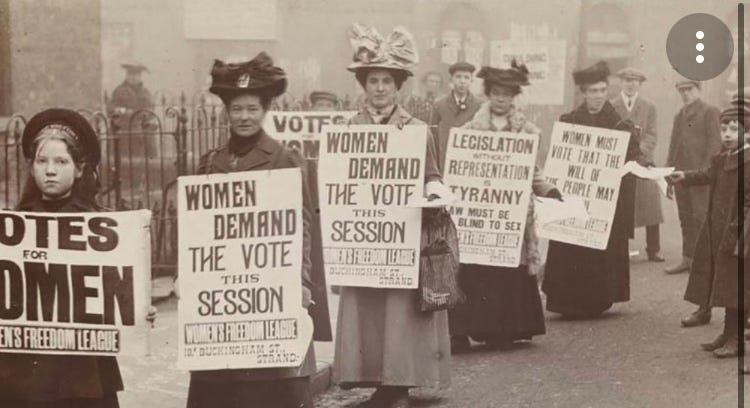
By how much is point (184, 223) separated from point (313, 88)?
3517mm

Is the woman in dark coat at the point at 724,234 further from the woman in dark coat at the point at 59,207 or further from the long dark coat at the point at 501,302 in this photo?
the woman in dark coat at the point at 59,207

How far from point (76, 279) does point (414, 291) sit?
7.54 ft

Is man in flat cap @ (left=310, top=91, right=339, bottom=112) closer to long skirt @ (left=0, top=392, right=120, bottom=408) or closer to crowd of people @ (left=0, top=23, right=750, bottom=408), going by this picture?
crowd of people @ (left=0, top=23, right=750, bottom=408)

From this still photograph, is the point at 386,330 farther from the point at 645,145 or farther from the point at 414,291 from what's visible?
the point at 645,145

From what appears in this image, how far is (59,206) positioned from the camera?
562 cm

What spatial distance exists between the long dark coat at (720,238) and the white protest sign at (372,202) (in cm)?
239

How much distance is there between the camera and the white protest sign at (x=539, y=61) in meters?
9.88

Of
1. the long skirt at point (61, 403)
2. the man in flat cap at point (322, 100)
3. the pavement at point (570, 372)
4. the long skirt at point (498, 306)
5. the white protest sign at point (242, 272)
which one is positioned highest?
the man in flat cap at point (322, 100)

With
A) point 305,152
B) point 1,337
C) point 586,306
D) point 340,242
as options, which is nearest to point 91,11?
point 305,152

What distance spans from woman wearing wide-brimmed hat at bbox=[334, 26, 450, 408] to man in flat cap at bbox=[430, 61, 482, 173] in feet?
10.2

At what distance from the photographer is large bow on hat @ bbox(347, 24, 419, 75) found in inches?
288

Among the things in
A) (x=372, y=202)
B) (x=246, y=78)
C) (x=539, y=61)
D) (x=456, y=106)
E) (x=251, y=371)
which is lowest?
(x=251, y=371)

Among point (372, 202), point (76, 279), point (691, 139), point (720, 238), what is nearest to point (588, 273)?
point (720, 238)

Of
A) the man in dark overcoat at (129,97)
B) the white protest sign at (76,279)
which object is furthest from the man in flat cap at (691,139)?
the white protest sign at (76,279)
